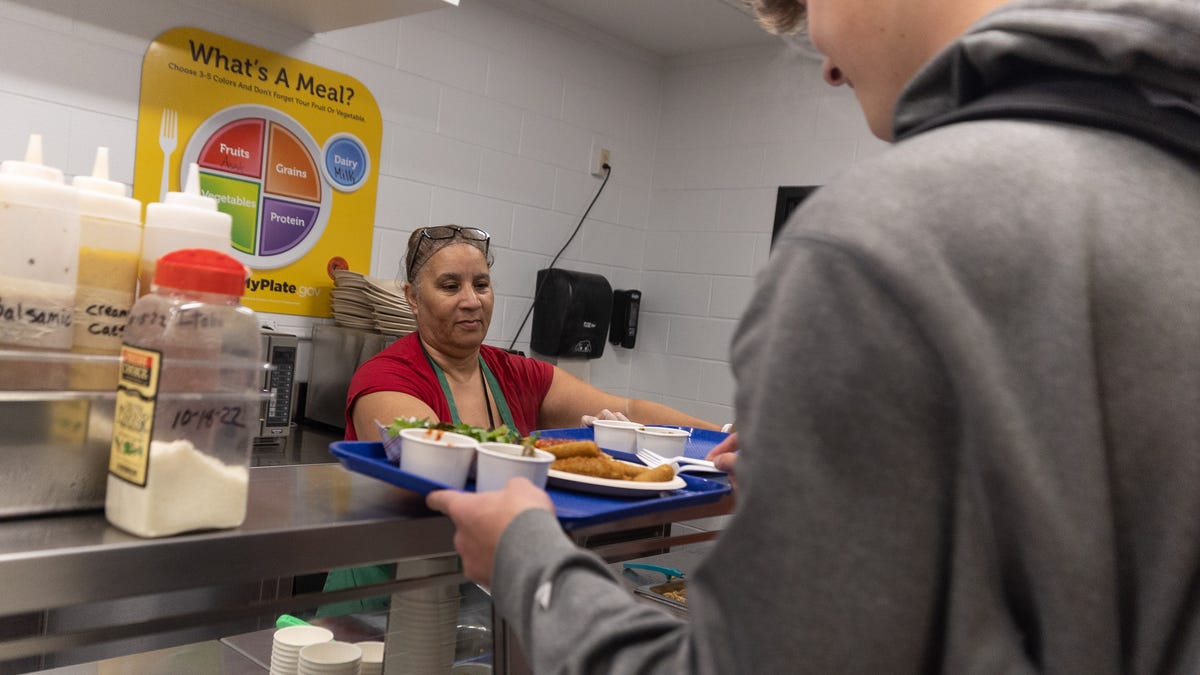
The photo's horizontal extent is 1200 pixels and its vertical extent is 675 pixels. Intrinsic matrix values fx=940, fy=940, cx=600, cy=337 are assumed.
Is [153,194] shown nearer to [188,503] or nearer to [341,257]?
[341,257]

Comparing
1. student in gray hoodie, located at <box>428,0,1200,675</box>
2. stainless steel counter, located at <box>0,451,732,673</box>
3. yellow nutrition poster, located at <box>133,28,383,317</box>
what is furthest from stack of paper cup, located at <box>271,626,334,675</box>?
yellow nutrition poster, located at <box>133,28,383,317</box>

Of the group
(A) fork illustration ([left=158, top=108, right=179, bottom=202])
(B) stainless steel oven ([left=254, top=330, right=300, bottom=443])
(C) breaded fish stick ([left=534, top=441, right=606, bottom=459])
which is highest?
(A) fork illustration ([left=158, top=108, right=179, bottom=202])

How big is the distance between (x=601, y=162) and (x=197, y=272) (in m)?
3.54

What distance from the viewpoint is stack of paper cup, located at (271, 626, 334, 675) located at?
3.83 ft

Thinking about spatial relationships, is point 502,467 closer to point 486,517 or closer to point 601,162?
point 486,517

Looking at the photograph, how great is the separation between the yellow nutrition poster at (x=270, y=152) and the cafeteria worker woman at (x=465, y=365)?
22.9 inches

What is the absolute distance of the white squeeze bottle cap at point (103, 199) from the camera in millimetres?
784

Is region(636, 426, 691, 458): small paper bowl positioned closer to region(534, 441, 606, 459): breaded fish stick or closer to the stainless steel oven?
region(534, 441, 606, 459): breaded fish stick

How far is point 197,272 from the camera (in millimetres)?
740

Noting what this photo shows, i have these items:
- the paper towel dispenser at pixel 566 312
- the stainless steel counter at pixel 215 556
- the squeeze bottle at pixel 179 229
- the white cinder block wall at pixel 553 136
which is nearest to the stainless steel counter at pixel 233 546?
the stainless steel counter at pixel 215 556

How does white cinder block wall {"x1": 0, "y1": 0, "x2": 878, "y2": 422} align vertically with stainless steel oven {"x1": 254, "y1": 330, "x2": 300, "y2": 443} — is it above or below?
above

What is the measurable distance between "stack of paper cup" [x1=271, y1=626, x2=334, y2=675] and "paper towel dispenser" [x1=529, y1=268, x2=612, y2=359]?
2.67m

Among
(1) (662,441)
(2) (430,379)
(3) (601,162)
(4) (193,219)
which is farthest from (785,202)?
(4) (193,219)

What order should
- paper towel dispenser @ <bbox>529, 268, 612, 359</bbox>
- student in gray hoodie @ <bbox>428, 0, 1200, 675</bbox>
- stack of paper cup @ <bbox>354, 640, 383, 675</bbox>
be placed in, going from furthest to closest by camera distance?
paper towel dispenser @ <bbox>529, 268, 612, 359</bbox>
stack of paper cup @ <bbox>354, 640, 383, 675</bbox>
student in gray hoodie @ <bbox>428, 0, 1200, 675</bbox>
